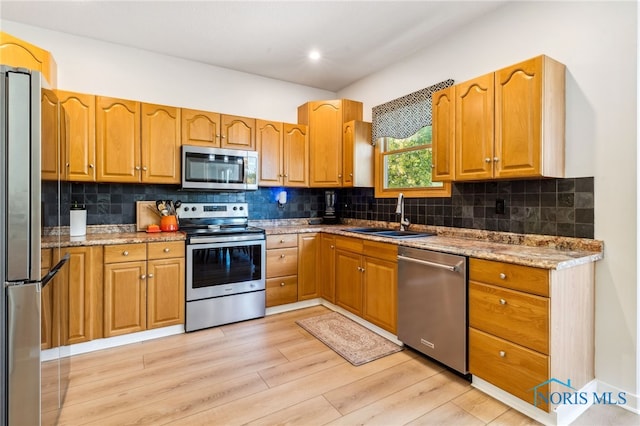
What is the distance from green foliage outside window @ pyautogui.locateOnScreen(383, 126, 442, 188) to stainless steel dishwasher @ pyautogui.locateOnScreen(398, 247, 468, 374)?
1.02 metres

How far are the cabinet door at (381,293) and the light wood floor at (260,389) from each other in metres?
0.31

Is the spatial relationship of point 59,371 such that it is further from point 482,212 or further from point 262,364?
point 482,212

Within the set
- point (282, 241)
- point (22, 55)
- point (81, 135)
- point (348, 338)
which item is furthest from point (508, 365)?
point (22, 55)

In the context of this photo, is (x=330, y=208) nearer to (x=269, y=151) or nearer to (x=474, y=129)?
(x=269, y=151)

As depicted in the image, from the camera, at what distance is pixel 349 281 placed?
3.21 metres

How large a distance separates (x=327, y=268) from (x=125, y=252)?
193cm

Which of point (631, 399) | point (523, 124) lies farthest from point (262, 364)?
point (523, 124)

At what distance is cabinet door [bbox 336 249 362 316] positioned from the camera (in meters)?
3.09

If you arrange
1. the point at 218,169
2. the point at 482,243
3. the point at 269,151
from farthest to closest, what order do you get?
the point at 269,151 < the point at 218,169 < the point at 482,243

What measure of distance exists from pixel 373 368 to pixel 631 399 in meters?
1.49

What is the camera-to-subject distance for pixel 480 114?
92.0 inches

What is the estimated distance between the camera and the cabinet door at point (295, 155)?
3.79 m

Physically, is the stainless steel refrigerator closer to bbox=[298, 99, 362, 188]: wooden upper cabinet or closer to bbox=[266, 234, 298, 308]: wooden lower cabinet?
bbox=[266, 234, 298, 308]: wooden lower cabinet

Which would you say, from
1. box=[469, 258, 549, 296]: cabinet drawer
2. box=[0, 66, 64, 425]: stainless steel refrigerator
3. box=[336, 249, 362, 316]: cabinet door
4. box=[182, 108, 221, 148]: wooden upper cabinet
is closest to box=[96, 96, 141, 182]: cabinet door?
box=[182, 108, 221, 148]: wooden upper cabinet
